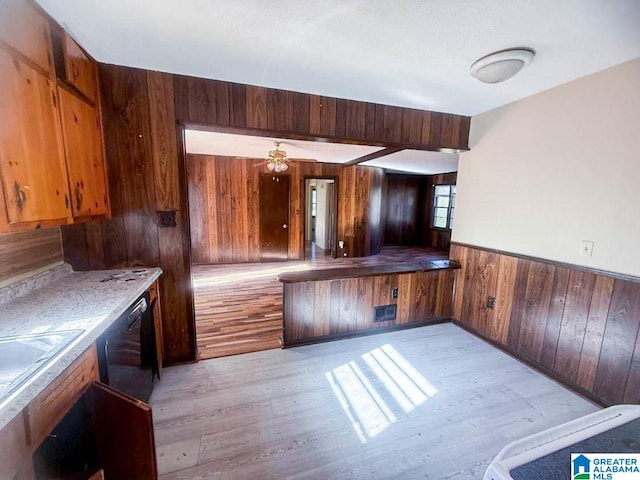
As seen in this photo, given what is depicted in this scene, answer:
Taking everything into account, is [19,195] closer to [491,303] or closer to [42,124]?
[42,124]

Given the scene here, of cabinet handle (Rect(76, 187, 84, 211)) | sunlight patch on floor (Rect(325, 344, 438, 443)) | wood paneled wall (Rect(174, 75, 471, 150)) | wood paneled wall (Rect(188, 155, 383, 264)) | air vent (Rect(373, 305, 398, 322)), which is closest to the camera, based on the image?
cabinet handle (Rect(76, 187, 84, 211))

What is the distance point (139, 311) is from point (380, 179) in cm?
602

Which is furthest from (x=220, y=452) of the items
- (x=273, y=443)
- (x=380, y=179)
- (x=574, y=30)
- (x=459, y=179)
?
(x=380, y=179)

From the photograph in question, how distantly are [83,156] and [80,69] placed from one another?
53 centimetres

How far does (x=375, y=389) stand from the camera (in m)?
2.03

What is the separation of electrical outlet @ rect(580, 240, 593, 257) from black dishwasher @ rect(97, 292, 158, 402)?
3.07 m

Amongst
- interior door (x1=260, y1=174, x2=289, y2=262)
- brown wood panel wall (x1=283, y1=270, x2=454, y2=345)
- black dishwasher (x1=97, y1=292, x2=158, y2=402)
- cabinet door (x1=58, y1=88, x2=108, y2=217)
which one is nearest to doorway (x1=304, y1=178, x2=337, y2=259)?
interior door (x1=260, y1=174, x2=289, y2=262)

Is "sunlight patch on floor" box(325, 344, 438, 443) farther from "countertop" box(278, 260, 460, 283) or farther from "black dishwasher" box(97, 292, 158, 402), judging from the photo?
"black dishwasher" box(97, 292, 158, 402)

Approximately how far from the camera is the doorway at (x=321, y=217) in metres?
6.34

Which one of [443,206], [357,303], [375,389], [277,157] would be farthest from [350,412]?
[443,206]

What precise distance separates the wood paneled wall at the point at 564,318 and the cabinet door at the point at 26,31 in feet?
11.5

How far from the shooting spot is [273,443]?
5.12ft

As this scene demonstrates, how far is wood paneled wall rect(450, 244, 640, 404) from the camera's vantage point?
1780mm

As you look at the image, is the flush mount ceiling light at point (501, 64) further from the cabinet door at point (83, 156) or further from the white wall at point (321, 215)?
the white wall at point (321, 215)
